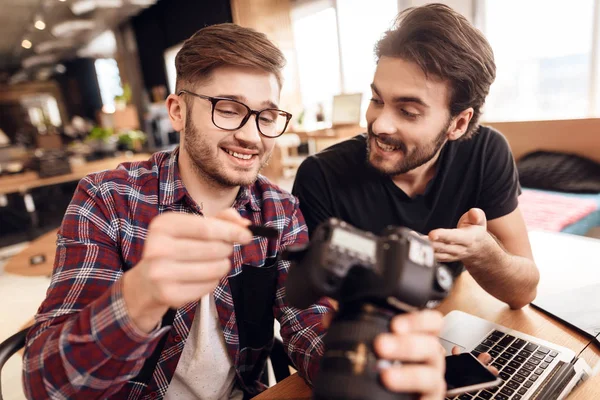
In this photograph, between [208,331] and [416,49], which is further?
[416,49]

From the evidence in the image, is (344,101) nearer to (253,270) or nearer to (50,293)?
(253,270)

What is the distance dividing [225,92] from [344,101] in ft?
12.5

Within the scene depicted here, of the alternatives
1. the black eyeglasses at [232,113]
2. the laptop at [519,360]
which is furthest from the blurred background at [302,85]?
the laptop at [519,360]

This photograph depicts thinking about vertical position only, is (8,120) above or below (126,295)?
above

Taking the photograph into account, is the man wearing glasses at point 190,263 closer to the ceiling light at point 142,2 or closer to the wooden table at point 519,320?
the wooden table at point 519,320

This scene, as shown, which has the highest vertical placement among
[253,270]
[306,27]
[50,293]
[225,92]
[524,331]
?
[306,27]

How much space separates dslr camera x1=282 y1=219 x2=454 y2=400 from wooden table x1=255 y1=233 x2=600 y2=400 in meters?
0.36

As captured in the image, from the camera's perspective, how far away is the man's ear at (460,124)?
1.41 meters

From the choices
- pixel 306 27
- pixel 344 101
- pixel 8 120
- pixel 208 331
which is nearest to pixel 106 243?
pixel 208 331

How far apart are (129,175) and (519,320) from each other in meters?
1.08

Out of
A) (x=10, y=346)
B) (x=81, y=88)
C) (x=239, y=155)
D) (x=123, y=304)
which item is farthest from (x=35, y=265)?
(x=81, y=88)

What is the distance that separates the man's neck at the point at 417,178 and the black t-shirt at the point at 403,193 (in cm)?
3

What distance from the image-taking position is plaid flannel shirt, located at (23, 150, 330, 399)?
0.62m

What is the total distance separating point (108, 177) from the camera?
3.30 feet
